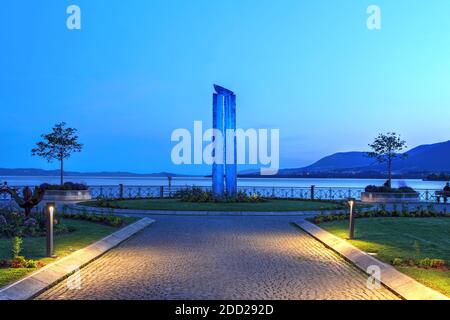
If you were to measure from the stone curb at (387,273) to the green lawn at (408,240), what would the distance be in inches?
9.7

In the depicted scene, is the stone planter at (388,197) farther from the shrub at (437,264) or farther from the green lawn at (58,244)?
the shrub at (437,264)

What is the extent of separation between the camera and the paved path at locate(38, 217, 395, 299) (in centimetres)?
773

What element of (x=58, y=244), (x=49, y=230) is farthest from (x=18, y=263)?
(x=58, y=244)

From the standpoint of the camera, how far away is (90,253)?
11.2 meters

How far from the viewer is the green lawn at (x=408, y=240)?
8.92 meters

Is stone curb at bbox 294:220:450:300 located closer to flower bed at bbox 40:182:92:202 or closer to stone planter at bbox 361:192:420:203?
stone planter at bbox 361:192:420:203

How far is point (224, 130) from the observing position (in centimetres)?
3050

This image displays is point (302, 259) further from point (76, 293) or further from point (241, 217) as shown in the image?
point (241, 217)

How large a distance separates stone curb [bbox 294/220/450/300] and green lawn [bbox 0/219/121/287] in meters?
6.07

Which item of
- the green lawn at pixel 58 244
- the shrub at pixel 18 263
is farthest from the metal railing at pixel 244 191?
the shrub at pixel 18 263

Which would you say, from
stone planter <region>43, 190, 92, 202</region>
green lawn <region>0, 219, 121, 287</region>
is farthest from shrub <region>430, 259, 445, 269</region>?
stone planter <region>43, 190, 92, 202</region>

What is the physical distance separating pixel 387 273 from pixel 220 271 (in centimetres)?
303
